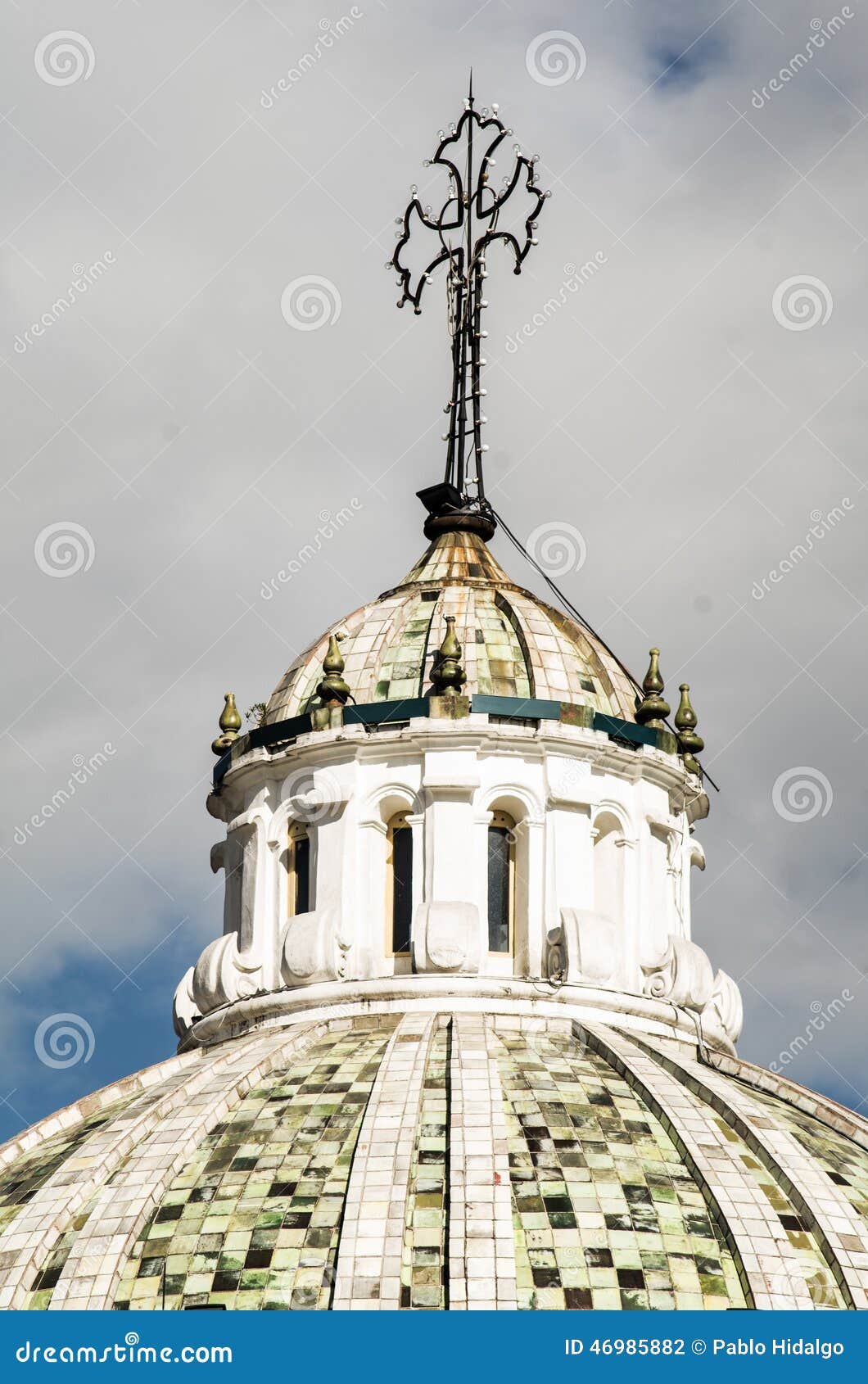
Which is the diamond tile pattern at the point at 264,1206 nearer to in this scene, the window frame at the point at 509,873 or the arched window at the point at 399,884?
the arched window at the point at 399,884

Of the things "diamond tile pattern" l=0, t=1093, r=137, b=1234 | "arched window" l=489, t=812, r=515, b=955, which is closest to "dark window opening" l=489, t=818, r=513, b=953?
"arched window" l=489, t=812, r=515, b=955

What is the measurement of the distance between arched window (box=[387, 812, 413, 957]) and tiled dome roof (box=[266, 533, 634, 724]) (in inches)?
105

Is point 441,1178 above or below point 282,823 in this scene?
below

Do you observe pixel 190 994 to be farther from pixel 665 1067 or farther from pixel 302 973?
pixel 665 1067

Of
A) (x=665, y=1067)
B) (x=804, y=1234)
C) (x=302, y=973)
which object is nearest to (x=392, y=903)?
(x=302, y=973)

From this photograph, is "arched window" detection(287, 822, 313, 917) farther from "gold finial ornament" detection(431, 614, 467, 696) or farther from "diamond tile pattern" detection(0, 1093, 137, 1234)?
"diamond tile pattern" detection(0, 1093, 137, 1234)

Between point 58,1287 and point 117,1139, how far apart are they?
4.48 meters

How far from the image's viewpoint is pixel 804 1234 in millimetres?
58969

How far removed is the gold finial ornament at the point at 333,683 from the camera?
69.7m

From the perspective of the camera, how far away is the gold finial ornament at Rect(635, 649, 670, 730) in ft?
234

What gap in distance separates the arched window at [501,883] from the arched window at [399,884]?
1598 mm

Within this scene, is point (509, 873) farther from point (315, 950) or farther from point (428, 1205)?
point (428, 1205)

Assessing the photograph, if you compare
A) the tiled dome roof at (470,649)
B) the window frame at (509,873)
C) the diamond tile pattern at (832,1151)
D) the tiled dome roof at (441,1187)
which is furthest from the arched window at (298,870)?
the diamond tile pattern at (832,1151)

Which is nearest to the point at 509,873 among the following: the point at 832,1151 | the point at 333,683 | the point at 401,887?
the point at 401,887
